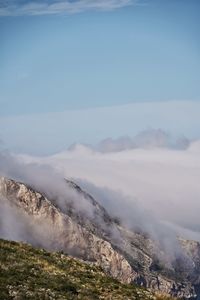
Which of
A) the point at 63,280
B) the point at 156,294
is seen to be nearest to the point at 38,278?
the point at 63,280

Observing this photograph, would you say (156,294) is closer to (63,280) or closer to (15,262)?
(63,280)

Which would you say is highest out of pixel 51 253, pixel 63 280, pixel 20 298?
pixel 51 253

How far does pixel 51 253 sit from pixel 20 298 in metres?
20.0

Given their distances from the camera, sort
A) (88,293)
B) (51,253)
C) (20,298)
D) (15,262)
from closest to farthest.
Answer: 1. (20,298)
2. (88,293)
3. (15,262)
4. (51,253)

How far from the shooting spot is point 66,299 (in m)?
49.8

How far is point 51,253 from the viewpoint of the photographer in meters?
67.8

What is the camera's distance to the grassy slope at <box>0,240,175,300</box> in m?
50.2

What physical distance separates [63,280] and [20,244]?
47.3 feet

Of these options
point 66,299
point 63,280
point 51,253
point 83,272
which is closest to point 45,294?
point 66,299

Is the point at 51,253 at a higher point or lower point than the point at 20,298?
higher

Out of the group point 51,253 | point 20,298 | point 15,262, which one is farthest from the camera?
point 51,253

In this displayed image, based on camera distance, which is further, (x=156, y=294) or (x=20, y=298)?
(x=156, y=294)

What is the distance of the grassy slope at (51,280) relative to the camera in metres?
50.2

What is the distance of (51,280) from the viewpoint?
5419 cm
